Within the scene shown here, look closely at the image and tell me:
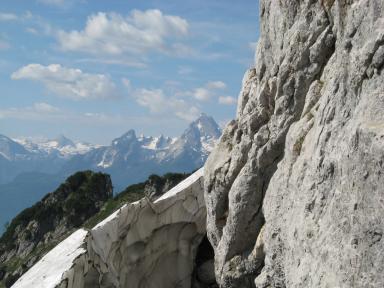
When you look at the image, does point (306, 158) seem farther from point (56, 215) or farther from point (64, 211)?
point (56, 215)

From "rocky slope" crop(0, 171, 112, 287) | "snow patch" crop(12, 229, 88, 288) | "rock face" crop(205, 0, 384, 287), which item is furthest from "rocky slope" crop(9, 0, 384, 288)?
A: "rocky slope" crop(0, 171, 112, 287)

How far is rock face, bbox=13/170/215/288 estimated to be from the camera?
91.4ft

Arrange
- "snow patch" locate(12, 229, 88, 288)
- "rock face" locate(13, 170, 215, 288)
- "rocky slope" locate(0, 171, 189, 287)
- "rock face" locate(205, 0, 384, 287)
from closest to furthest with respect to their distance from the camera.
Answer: "rock face" locate(205, 0, 384, 287), "snow patch" locate(12, 229, 88, 288), "rock face" locate(13, 170, 215, 288), "rocky slope" locate(0, 171, 189, 287)

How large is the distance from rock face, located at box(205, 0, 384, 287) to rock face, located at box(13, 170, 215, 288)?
6199 mm

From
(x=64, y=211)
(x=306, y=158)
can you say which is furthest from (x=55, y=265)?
(x=64, y=211)

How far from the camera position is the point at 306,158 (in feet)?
59.6

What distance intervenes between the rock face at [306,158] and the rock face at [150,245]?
620cm

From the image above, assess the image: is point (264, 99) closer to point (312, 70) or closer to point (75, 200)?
point (312, 70)

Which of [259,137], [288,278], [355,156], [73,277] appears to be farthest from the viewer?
[73,277]

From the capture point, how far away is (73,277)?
24047 millimetres

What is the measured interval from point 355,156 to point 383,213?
1851 millimetres

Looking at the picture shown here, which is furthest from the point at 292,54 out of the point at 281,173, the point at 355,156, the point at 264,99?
the point at 355,156

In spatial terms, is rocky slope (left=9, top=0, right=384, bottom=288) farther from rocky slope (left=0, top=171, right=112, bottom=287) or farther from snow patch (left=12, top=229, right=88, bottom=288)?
rocky slope (left=0, top=171, right=112, bottom=287)

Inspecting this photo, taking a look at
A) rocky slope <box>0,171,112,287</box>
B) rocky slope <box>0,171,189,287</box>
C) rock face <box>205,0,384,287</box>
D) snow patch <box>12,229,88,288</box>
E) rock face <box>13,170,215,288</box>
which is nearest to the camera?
rock face <box>205,0,384,287</box>
